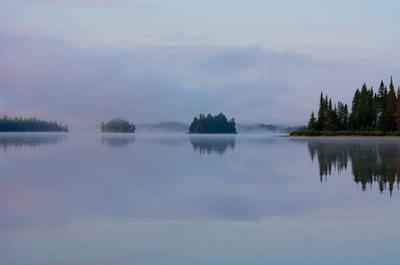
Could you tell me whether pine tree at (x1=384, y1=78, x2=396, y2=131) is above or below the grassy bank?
above

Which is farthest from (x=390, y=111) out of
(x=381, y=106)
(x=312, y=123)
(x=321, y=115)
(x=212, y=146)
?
(x=212, y=146)

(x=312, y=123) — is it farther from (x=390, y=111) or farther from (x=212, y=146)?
(x=212, y=146)

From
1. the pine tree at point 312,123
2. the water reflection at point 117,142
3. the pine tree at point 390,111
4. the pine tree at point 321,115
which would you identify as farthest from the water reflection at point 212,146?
the pine tree at point 312,123

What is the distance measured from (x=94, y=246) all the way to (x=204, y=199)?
674 cm

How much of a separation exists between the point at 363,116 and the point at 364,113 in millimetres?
660

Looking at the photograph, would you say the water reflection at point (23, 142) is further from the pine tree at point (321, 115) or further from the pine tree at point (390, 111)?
the pine tree at point (390, 111)

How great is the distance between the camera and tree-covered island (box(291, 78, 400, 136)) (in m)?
112

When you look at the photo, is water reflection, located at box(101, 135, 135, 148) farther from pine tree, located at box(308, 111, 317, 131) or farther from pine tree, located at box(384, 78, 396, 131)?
pine tree, located at box(384, 78, 396, 131)

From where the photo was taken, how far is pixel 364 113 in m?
117

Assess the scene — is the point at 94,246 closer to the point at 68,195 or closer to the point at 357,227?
the point at 357,227

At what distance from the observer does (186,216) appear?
1366 cm

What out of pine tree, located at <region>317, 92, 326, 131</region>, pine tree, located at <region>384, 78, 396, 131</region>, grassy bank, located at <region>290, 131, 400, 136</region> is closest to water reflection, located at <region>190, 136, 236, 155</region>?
grassy bank, located at <region>290, 131, 400, 136</region>

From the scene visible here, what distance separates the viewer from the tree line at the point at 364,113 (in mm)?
112238

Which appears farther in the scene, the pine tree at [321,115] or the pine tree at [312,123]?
the pine tree at [312,123]
